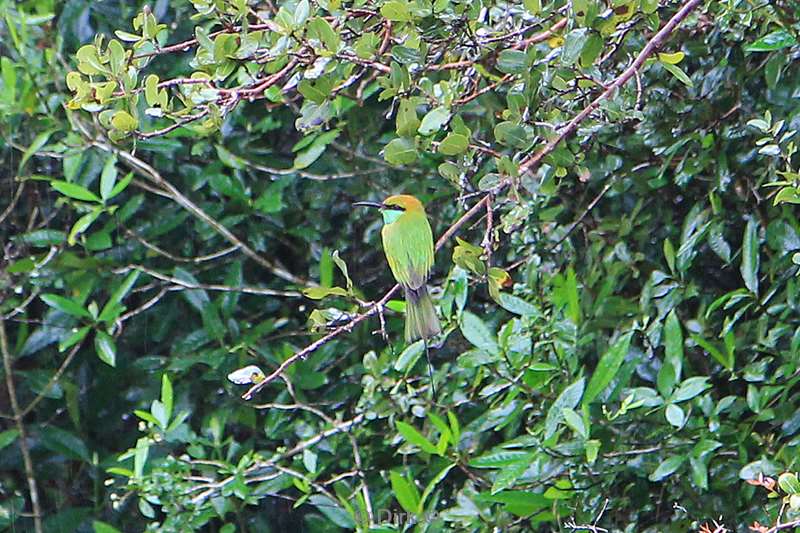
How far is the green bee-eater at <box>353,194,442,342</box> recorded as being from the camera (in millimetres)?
1041

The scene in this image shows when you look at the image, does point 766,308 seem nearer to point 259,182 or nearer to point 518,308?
point 518,308

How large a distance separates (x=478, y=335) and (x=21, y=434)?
51.8 inches

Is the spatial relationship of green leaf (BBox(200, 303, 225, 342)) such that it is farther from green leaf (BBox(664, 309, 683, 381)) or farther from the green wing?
the green wing

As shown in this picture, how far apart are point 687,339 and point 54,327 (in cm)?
143

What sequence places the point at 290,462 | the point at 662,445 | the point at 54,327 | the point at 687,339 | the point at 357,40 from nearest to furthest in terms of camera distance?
the point at 357,40
the point at 662,445
the point at 687,339
the point at 290,462
the point at 54,327

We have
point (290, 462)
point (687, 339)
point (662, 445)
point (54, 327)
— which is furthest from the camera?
point (54, 327)

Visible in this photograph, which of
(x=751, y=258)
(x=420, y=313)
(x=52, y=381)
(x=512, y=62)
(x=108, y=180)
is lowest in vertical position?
(x=52, y=381)

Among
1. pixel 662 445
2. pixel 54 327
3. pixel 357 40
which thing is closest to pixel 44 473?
pixel 54 327

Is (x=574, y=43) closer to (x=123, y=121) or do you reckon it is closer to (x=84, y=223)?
(x=123, y=121)

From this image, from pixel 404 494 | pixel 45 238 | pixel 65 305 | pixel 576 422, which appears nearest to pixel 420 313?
pixel 576 422

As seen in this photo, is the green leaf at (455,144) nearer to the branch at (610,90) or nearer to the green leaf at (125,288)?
the branch at (610,90)

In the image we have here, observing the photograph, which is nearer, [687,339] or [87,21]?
[687,339]

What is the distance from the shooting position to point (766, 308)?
1.73 m

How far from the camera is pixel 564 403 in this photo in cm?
168
